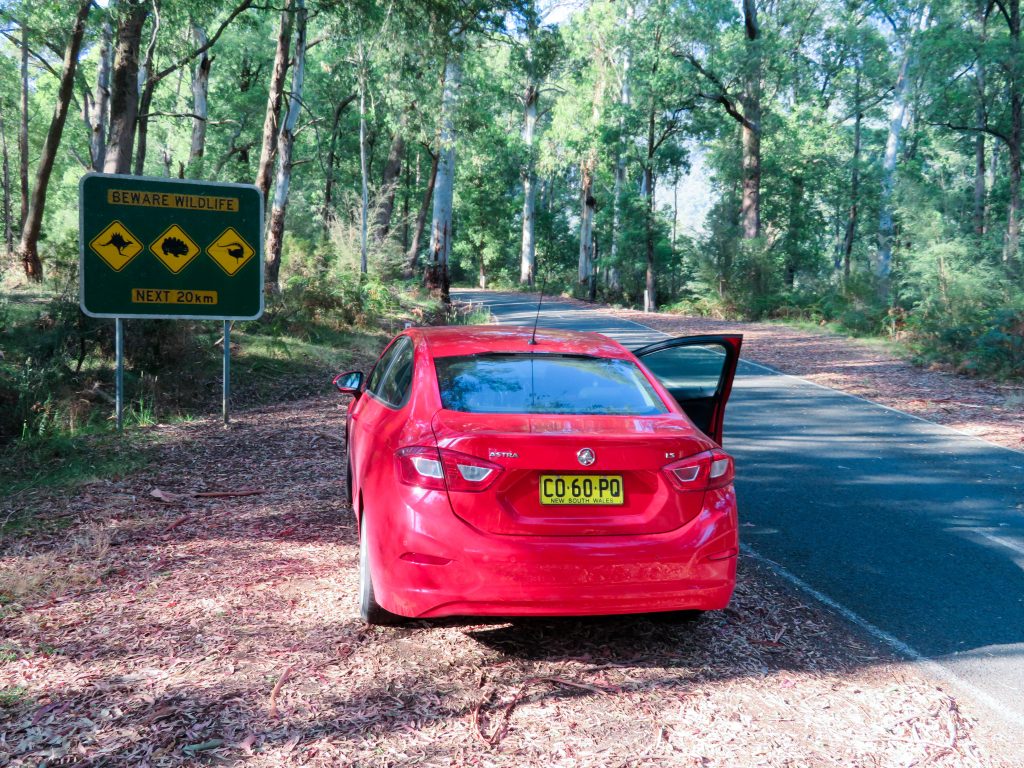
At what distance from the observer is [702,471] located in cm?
388

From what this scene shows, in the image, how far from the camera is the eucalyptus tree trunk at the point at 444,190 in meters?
22.3

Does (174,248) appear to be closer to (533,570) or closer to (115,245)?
(115,245)

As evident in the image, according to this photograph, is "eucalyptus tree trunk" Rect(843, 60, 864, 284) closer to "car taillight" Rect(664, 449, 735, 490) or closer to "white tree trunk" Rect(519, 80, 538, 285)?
"white tree trunk" Rect(519, 80, 538, 285)

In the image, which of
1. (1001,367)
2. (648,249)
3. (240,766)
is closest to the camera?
(240,766)

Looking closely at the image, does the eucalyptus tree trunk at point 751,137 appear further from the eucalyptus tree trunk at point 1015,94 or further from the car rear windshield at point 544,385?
the car rear windshield at point 544,385

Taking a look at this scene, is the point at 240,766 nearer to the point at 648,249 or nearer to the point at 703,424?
the point at 703,424

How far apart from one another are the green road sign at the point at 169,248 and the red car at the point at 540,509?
586cm

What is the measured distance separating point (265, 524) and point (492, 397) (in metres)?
2.83

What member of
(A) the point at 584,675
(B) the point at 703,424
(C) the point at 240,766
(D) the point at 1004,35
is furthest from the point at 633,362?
(D) the point at 1004,35

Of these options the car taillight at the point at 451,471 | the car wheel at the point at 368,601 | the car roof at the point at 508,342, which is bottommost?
the car wheel at the point at 368,601

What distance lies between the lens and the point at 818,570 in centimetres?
544

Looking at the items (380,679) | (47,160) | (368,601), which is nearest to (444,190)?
(47,160)

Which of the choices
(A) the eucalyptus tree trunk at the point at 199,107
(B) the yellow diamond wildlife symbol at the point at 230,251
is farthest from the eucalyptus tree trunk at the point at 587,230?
(B) the yellow diamond wildlife symbol at the point at 230,251

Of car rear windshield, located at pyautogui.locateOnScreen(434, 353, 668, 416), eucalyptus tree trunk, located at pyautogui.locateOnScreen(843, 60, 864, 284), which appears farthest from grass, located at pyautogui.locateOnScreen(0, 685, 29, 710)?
eucalyptus tree trunk, located at pyautogui.locateOnScreen(843, 60, 864, 284)
